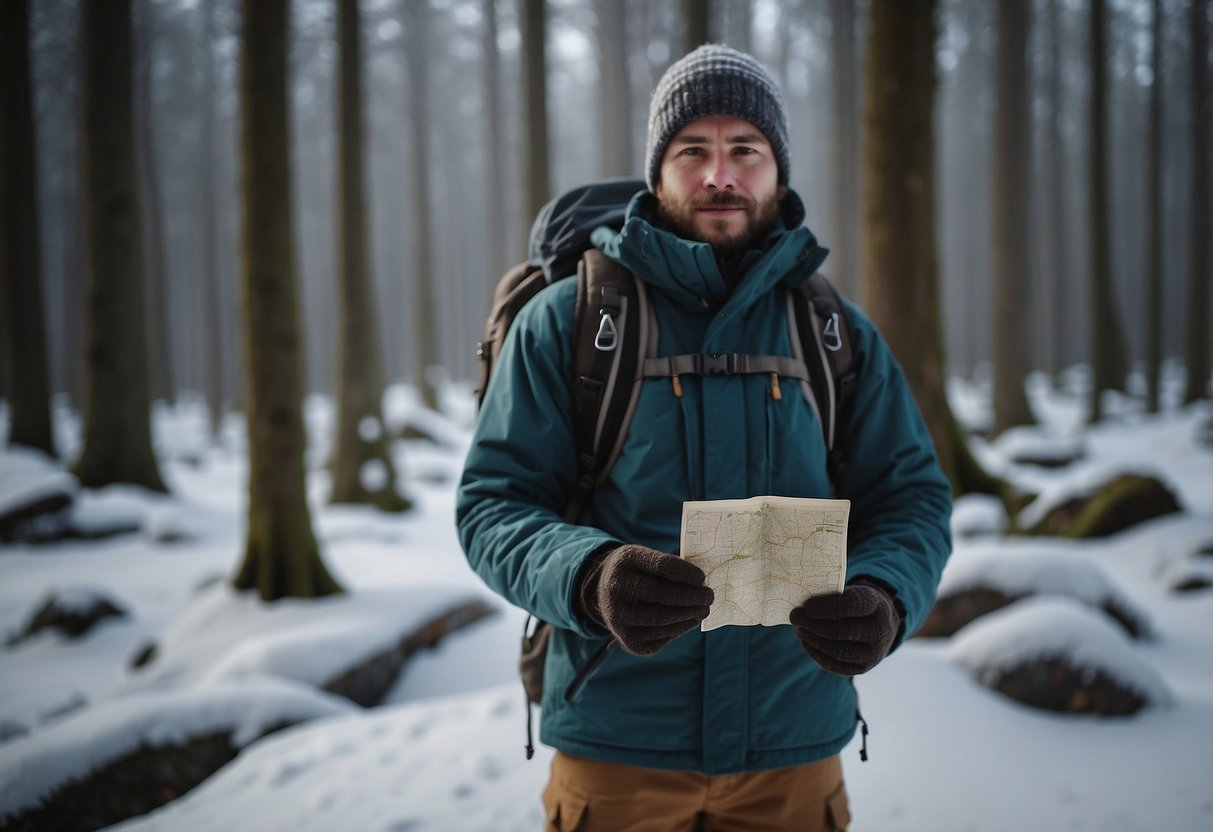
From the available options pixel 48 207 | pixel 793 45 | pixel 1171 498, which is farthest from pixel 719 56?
pixel 48 207

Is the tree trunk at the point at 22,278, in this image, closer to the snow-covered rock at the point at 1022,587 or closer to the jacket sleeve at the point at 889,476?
the snow-covered rock at the point at 1022,587

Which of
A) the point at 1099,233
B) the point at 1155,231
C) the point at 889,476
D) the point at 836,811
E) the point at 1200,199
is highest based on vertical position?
the point at 1200,199

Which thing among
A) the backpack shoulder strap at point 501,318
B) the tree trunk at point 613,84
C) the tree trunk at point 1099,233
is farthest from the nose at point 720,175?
the tree trunk at point 613,84

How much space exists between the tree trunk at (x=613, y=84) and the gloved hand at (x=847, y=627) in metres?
17.1

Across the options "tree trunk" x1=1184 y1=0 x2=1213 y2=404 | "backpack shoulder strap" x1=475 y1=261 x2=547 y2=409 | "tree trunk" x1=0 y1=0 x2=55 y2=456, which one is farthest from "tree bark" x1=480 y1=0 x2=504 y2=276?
"backpack shoulder strap" x1=475 y1=261 x2=547 y2=409

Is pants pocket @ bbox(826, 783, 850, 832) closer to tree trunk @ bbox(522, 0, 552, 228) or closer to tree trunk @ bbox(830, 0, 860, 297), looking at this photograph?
tree trunk @ bbox(522, 0, 552, 228)

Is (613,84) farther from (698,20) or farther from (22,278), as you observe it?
(22,278)

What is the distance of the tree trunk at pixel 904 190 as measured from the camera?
5.62 meters

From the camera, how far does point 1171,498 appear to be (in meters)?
7.03

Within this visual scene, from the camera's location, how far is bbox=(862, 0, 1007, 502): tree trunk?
221 inches

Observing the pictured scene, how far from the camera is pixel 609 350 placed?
170 centimetres

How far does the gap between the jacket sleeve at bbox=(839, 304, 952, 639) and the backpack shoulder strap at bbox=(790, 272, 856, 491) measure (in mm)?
26

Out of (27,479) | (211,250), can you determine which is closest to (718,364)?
(27,479)

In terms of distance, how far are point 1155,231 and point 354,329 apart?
54.8 ft
